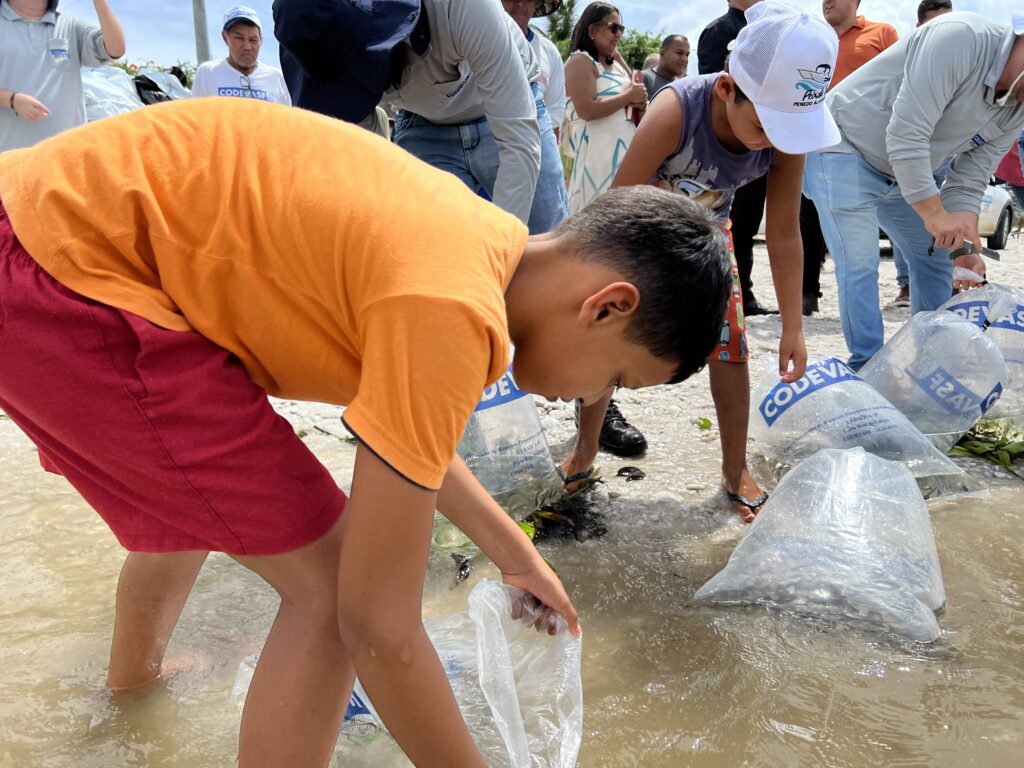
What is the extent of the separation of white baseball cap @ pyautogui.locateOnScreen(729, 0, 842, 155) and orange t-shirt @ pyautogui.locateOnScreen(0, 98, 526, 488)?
48.7 inches

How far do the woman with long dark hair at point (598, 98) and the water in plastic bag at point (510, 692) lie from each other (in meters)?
2.85

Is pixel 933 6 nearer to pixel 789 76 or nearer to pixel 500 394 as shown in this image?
pixel 789 76

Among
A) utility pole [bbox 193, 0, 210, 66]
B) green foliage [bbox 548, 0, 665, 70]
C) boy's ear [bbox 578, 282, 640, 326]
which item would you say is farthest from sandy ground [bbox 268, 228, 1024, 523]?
green foliage [bbox 548, 0, 665, 70]

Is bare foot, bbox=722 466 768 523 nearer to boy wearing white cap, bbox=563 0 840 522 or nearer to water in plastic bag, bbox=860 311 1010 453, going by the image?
boy wearing white cap, bbox=563 0 840 522

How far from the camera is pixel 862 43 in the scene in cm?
441

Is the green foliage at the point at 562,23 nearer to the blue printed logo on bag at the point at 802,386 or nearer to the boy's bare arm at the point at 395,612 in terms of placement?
the blue printed logo on bag at the point at 802,386

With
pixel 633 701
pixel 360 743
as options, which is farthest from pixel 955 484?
pixel 360 743

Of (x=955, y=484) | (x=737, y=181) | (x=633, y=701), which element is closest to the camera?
(x=633, y=701)

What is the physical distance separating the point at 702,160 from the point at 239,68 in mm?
2846

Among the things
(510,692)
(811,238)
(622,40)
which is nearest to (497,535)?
(510,692)

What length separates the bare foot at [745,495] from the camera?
2520mm

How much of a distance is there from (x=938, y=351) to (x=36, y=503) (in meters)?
2.84

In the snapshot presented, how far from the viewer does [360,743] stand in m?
1.55

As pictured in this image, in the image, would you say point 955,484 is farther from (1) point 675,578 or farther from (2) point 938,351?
(1) point 675,578
